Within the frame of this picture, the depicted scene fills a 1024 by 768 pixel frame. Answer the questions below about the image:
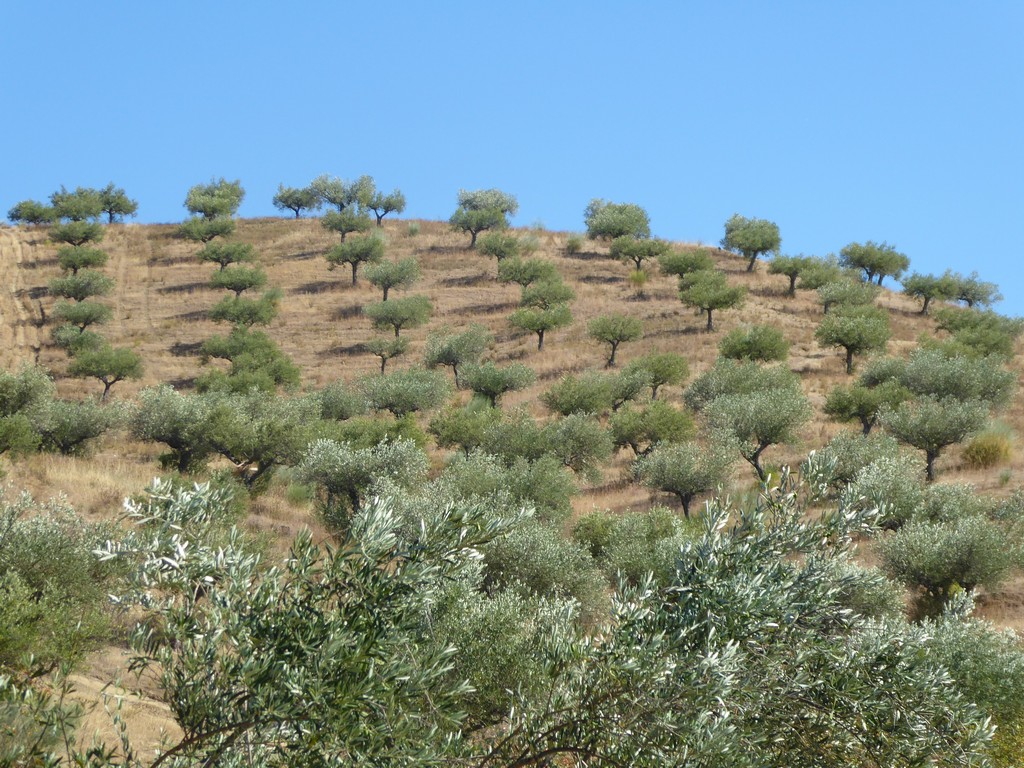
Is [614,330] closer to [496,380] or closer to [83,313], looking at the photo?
[496,380]

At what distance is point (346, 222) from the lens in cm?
8794

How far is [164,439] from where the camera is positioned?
3838cm

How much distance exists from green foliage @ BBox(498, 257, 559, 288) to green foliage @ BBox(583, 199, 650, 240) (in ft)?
46.6

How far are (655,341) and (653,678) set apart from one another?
2254 inches

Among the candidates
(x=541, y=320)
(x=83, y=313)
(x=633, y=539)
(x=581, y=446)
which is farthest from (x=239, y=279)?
(x=633, y=539)

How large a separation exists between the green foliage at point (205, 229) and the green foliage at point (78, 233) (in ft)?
24.1

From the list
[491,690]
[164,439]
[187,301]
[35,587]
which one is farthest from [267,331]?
[491,690]

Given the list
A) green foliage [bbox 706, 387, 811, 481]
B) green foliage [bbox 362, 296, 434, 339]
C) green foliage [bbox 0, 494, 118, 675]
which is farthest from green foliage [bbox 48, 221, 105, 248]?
green foliage [bbox 0, 494, 118, 675]

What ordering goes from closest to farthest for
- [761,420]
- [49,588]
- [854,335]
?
1. [49,588]
2. [761,420]
3. [854,335]

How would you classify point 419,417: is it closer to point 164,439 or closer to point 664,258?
point 164,439

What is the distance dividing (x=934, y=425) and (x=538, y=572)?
69.0 feet

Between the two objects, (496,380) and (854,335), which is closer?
(496,380)

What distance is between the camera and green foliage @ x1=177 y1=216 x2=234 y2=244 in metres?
87.2

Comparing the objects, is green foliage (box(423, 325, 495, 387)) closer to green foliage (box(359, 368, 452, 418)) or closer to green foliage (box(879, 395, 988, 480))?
green foliage (box(359, 368, 452, 418))
